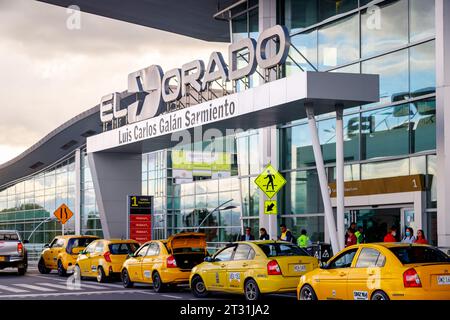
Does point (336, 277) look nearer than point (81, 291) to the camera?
Yes

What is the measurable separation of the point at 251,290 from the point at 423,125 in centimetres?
1008

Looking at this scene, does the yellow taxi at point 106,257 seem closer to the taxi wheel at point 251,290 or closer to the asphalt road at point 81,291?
the asphalt road at point 81,291

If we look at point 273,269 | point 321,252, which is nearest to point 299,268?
point 273,269

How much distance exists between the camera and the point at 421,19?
27.5m

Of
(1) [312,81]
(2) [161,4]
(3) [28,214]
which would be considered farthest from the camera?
(3) [28,214]

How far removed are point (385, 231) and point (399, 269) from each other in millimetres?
13454

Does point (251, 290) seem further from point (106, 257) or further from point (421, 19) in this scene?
point (421, 19)

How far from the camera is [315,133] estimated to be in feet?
82.2

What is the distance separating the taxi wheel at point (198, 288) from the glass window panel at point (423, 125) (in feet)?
29.7

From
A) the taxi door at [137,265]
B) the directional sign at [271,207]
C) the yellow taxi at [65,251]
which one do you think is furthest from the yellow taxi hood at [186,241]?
the yellow taxi at [65,251]

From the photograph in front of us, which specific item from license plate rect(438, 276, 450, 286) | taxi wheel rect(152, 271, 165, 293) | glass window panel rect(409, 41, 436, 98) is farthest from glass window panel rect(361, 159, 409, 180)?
license plate rect(438, 276, 450, 286)

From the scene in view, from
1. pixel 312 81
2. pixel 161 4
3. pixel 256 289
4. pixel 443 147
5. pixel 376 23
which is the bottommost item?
pixel 256 289
